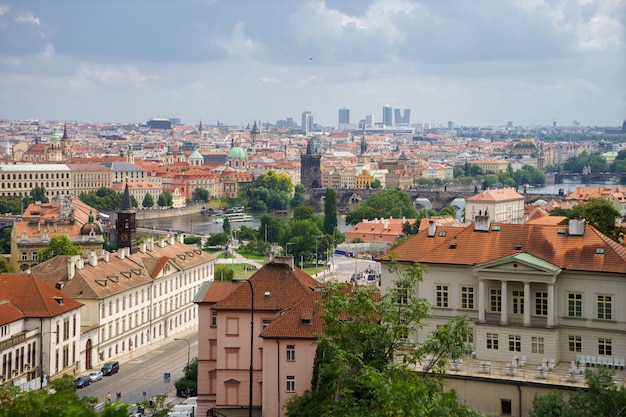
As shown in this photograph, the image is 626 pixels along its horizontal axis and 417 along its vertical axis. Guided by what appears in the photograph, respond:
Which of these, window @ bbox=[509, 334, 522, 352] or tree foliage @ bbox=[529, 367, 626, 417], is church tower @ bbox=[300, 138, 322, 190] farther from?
tree foliage @ bbox=[529, 367, 626, 417]

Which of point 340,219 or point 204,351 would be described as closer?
point 204,351

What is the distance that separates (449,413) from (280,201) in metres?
135

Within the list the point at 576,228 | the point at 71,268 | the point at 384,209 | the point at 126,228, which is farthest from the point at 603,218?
the point at 384,209

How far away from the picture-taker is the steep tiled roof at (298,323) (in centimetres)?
2956

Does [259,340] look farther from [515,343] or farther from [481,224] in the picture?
[515,343]

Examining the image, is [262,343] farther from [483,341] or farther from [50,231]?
[50,231]

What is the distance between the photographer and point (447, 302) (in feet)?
96.8

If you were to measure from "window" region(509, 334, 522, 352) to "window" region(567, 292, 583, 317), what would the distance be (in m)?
1.27

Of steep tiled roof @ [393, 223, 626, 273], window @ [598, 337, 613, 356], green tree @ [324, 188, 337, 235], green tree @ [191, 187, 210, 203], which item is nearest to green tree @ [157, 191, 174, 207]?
green tree @ [191, 187, 210, 203]

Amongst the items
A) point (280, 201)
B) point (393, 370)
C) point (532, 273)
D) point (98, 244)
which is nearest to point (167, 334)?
point (98, 244)

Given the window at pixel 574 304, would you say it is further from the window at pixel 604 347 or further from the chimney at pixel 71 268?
the chimney at pixel 71 268

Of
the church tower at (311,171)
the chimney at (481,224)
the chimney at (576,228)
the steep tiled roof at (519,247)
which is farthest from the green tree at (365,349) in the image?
the church tower at (311,171)

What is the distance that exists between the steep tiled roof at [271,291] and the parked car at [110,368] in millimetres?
10955

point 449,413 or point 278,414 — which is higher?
point 449,413
